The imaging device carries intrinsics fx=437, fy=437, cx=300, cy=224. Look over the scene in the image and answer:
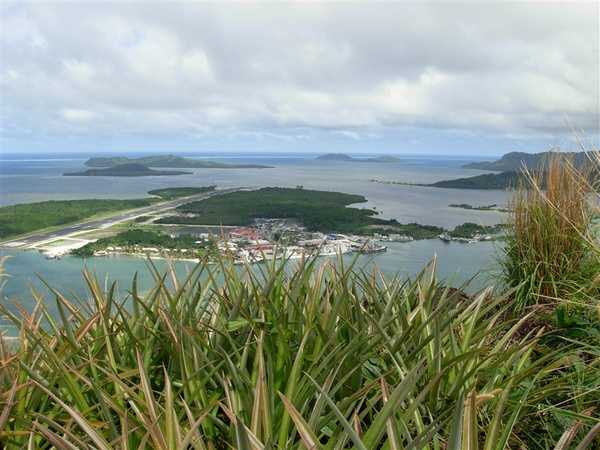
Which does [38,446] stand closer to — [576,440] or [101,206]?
[576,440]

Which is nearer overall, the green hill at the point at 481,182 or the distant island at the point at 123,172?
the green hill at the point at 481,182

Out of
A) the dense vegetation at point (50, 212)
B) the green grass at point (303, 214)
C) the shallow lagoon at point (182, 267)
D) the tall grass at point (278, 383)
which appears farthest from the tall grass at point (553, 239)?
the dense vegetation at point (50, 212)

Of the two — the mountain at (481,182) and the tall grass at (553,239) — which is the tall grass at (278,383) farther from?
the mountain at (481,182)

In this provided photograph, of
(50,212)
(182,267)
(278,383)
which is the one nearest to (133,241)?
(182,267)

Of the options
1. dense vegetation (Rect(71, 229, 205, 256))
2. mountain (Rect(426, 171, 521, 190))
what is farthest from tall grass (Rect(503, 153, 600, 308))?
mountain (Rect(426, 171, 521, 190))

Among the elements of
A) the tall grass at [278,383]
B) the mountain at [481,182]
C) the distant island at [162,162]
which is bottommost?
the tall grass at [278,383]

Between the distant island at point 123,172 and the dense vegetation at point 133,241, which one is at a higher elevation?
the distant island at point 123,172

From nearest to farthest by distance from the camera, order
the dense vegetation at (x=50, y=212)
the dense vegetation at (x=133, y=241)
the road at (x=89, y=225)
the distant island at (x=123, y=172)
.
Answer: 1. the dense vegetation at (x=133, y=241)
2. the road at (x=89, y=225)
3. the dense vegetation at (x=50, y=212)
4. the distant island at (x=123, y=172)

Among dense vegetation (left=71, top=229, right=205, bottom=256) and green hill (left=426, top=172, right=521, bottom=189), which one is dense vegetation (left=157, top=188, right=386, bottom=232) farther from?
green hill (left=426, top=172, right=521, bottom=189)
